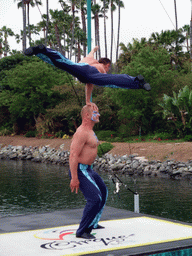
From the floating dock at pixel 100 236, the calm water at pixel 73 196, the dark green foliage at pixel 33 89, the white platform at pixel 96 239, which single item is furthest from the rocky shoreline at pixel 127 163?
the white platform at pixel 96 239

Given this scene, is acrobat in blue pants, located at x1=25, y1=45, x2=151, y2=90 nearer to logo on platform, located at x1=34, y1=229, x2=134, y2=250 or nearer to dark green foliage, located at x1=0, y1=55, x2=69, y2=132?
logo on platform, located at x1=34, y1=229, x2=134, y2=250

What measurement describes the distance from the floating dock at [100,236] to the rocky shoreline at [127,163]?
8.86 m

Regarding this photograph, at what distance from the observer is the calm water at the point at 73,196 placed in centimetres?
1241

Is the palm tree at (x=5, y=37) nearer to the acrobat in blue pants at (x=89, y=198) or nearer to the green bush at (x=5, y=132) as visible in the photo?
the green bush at (x=5, y=132)

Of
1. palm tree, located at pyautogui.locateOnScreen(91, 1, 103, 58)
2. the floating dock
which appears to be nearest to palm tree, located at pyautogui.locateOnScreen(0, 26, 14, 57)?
palm tree, located at pyautogui.locateOnScreen(91, 1, 103, 58)

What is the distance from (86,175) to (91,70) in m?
1.59

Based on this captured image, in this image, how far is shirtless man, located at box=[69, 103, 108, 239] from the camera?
6.41m

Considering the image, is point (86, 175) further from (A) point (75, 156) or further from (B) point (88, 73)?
(B) point (88, 73)

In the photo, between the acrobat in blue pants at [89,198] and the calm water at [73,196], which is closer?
the acrobat in blue pants at [89,198]

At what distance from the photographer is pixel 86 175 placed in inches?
257

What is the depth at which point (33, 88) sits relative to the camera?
37.1m

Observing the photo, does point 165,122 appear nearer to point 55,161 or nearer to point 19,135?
point 55,161

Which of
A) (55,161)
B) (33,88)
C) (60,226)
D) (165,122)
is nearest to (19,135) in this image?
(33,88)

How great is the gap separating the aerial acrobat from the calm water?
4930 millimetres
